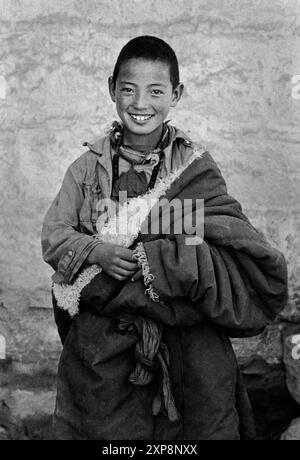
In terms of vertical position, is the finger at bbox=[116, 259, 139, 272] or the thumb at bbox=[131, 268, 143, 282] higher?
the finger at bbox=[116, 259, 139, 272]

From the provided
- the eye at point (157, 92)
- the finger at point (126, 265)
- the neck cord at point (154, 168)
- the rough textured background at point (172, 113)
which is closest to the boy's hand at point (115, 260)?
the finger at point (126, 265)

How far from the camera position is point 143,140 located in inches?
108

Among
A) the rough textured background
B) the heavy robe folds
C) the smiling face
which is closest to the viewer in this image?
the heavy robe folds

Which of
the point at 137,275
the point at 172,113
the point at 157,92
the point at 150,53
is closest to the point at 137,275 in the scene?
the point at 137,275

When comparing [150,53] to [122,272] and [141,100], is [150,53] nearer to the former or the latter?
[141,100]

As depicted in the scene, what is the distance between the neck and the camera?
2738 mm

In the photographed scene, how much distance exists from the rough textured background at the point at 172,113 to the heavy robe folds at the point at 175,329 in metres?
0.98

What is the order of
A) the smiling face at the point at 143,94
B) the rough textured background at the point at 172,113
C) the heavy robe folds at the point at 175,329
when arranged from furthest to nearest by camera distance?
the rough textured background at the point at 172,113 < the smiling face at the point at 143,94 < the heavy robe folds at the point at 175,329

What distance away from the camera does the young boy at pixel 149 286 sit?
8.27 feet

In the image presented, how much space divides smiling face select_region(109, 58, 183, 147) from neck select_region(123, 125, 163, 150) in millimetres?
18

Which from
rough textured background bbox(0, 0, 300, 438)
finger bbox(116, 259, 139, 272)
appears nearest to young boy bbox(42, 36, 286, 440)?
finger bbox(116, 259, 139, 272)

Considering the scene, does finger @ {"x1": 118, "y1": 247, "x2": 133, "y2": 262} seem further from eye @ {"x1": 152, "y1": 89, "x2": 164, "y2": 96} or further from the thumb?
eye @ {"x1": 152, "y1": 89, "x2": 164, "y2": 96}

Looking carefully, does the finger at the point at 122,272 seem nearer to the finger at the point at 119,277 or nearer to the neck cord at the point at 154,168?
the finger at the point at 119,277

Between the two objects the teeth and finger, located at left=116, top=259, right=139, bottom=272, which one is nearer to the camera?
finger, located at left=116, top=259, right=139, bottom=272
